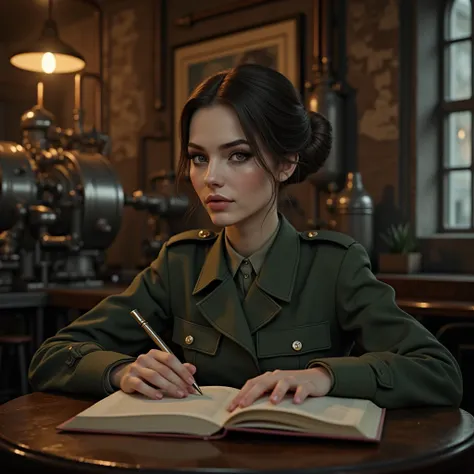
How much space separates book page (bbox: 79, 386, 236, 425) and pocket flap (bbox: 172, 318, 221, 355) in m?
0.27

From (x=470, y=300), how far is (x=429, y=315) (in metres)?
0.27

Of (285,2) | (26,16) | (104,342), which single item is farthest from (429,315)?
(26,16)

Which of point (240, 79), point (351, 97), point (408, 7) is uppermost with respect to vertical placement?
point (408, 7)

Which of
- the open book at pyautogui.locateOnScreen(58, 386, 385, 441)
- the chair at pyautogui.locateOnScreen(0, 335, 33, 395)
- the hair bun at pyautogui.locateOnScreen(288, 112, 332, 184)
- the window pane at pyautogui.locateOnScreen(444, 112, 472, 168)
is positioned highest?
the window pane at pyautogui.locateOnScreen(444, 112, 472, 168)

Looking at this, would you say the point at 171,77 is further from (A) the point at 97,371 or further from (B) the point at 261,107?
(A) the point at 97,371

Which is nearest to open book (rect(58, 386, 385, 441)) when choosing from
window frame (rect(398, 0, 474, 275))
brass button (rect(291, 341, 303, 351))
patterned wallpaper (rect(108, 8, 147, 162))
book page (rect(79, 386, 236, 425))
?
book page (rect(79, 386, 236, 425))

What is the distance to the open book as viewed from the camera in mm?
1026

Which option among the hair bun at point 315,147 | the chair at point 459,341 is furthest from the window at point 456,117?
the hair bun at point 315,147

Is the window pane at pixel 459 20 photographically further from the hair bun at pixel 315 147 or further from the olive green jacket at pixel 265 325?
the olive green jacket at pixel 265 325

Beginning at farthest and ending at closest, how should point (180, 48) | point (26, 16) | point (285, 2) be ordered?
point (26, 16), point (180, 48), point (285, 2)

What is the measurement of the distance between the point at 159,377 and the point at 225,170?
1.38ft

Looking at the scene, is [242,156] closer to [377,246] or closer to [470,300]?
[470,300]

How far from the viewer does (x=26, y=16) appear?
6312 mm

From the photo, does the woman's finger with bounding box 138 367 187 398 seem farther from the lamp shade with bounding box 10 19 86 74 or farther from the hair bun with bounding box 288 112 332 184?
the lamp shade with bounding box 10 19 86 74
